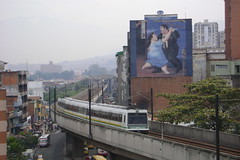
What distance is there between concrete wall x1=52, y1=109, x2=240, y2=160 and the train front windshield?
6.82ft

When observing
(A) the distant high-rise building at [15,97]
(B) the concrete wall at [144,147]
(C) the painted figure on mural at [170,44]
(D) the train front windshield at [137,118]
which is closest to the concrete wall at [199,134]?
(D) the train front windshield at [137,118]

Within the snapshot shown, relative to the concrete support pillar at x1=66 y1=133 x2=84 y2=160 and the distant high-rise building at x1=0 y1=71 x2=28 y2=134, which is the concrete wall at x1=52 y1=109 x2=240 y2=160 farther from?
the distant high-rise building at x1=0 y1=71 x2=28 y2=134

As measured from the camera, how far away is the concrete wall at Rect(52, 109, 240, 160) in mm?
22438

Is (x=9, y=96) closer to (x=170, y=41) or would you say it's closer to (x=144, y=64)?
(x=144, y=64)

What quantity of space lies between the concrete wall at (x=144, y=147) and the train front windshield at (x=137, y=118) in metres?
2.08

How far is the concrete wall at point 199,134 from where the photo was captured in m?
27.5

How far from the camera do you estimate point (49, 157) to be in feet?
194

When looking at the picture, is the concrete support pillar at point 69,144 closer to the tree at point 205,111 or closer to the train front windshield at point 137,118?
the tree at point 205,111

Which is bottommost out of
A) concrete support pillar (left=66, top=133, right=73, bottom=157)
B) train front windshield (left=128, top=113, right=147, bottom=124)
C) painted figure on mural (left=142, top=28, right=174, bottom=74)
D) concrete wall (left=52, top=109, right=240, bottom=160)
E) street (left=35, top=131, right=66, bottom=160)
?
street (left=35, top=131, right=66, bottom=160)

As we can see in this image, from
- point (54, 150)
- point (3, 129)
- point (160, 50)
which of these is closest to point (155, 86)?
point (160, 50)

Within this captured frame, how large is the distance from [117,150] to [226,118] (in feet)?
30.4

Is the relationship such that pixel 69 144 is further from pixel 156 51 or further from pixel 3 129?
pixel 3 129

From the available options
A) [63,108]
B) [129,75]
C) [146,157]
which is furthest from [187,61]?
[146,157]

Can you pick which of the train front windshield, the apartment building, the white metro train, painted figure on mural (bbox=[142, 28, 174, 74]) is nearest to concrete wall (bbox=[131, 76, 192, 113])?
painted figure on mural (bbox=[142, 28, 174, 74])
